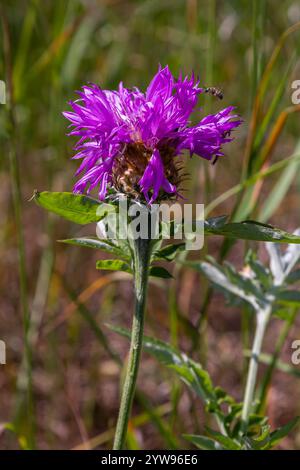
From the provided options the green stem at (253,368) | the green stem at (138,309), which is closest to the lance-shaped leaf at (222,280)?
the green stem at (253,368)

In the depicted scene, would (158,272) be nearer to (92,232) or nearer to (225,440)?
(225,440)

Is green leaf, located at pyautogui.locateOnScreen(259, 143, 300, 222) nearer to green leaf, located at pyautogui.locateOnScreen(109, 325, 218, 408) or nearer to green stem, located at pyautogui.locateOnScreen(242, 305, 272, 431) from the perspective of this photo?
green stem, located at pyautogui.locateOnScreen(242, 305, 272, 431)

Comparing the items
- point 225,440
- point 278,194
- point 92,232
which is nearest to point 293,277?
point 225,440

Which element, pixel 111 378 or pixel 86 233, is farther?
pixel 86 233

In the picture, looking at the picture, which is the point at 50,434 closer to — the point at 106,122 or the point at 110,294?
the point at 110,294

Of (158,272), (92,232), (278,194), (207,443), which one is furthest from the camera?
(92,232)

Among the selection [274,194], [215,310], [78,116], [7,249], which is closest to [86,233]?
[7,249]
